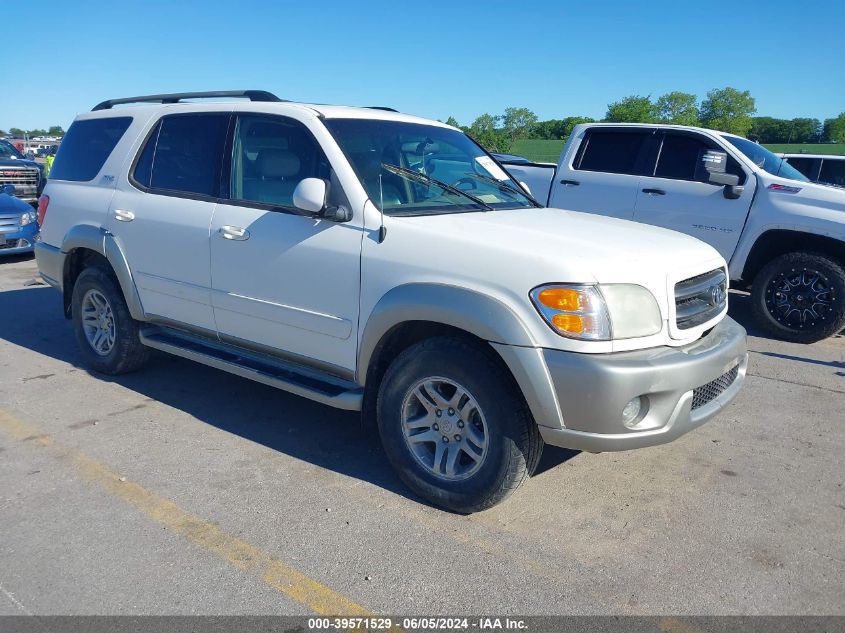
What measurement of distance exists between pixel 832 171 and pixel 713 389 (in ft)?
28.6

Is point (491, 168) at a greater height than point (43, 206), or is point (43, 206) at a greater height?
point (491, 168)

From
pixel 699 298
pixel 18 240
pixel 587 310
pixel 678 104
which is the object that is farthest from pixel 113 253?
pixel 678 104

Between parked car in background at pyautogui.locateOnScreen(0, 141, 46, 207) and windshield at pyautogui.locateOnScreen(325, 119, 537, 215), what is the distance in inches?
494

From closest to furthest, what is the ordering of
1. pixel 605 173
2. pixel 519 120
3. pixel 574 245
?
pixel 574 245, pixel 605 173, pixel 519 120

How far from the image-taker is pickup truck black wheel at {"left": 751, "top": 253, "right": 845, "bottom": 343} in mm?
6730

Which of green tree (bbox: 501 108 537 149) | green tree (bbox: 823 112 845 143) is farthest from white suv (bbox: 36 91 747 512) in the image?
green tree (bbox: 501 108 537 149)

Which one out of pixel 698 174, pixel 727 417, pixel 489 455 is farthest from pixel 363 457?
pixel 698 174

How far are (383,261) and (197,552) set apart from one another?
5.29ft

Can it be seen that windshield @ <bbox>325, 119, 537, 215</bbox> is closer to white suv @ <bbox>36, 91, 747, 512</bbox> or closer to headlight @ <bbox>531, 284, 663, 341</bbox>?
white suv @ <bbox>36, 91, 747, 512</bbox>

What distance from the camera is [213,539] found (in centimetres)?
334

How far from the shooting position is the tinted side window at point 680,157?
754 cm

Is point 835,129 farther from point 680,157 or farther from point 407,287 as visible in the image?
point 407,287

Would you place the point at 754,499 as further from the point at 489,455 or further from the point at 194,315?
the point at 194,315

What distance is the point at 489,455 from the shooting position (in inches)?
134
